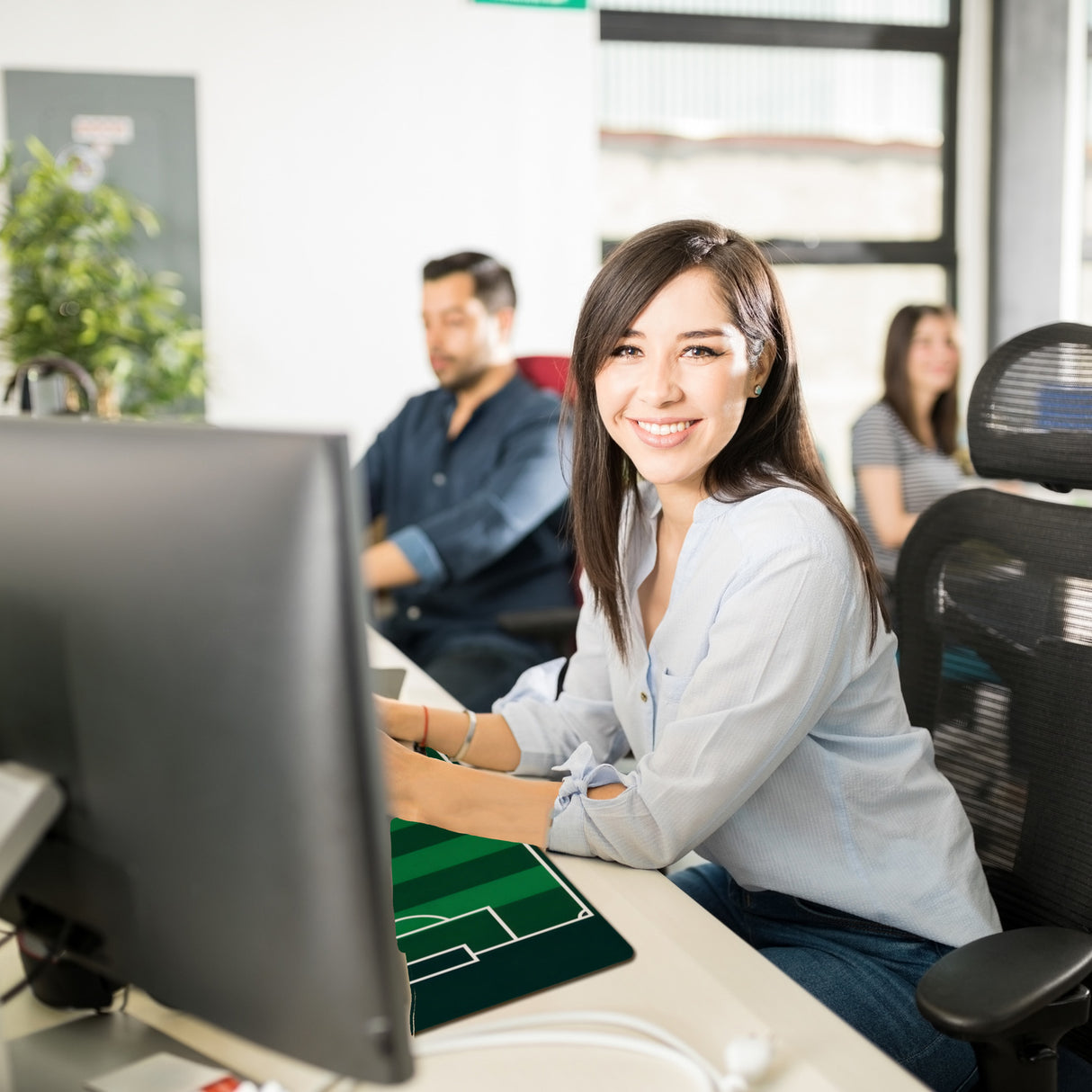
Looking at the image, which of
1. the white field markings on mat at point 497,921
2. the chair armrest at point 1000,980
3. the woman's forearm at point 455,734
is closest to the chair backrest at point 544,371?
the woman's forearm at point 455,734

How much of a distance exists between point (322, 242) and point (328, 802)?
11.7 feet

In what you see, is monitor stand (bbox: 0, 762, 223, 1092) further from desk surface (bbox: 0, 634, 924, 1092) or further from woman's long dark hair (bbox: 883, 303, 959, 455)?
woman's long dark hair (bbox: 883, 303, 959, 455)

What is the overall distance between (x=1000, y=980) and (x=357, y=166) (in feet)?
11.6

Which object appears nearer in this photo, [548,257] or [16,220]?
[16,220]

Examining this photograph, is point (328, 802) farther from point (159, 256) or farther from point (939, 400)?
point (159, 256)

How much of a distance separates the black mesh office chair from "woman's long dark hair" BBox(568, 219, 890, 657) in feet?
0.63

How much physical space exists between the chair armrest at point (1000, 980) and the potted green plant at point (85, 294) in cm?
292

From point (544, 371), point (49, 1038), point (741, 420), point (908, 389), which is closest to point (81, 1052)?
point (49, 1038)

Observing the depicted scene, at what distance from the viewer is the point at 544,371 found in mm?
2658

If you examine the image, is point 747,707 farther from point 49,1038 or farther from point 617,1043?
point 49,1038

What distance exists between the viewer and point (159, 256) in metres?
3.72

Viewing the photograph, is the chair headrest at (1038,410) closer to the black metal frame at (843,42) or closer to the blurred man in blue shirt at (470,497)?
the blurred man in blue shirt at (470,497)

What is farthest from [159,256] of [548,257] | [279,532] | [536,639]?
[279,532]

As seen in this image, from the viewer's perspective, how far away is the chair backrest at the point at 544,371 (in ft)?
8.61
